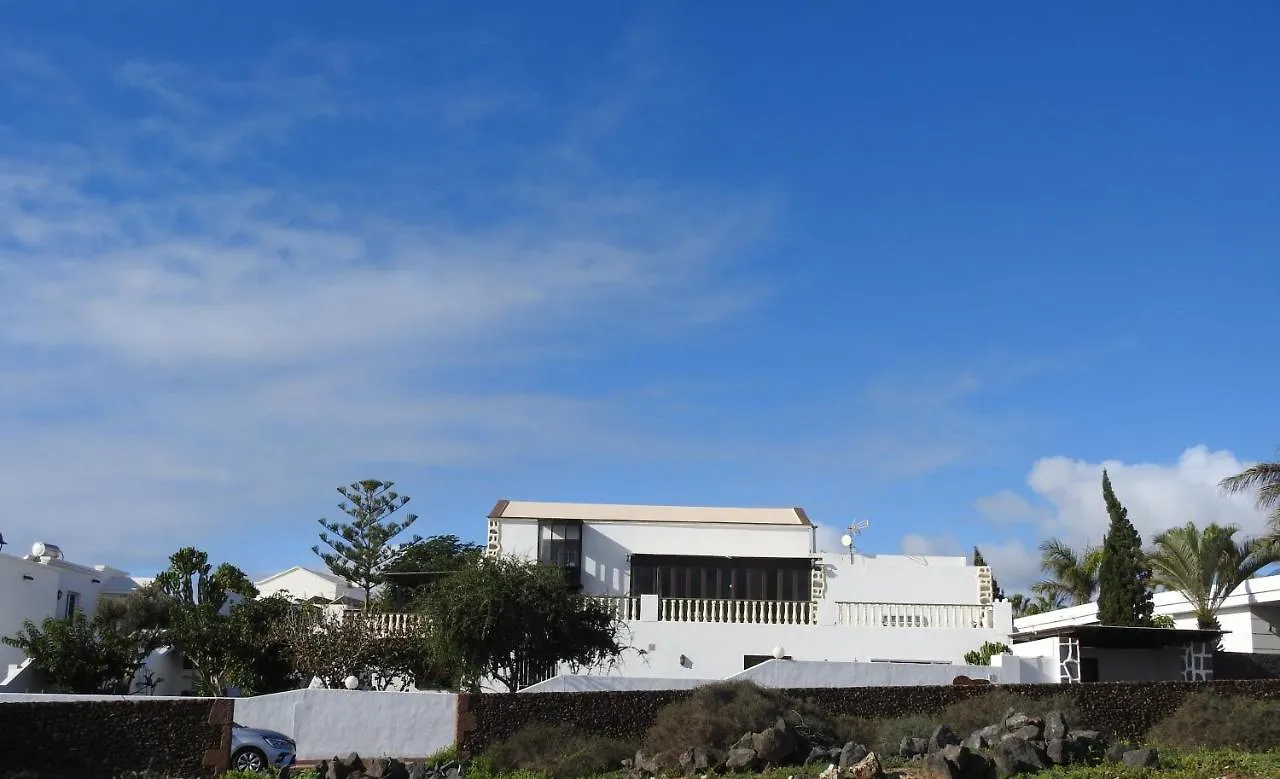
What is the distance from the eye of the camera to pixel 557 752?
19.9 m

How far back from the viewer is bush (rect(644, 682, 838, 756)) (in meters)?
19.5

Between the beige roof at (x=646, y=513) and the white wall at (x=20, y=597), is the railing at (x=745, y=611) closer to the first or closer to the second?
the beige roof at (x=646, y=513)

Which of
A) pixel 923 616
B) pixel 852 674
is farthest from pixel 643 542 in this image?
pixel 852 674

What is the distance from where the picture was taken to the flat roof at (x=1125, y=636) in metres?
28.9

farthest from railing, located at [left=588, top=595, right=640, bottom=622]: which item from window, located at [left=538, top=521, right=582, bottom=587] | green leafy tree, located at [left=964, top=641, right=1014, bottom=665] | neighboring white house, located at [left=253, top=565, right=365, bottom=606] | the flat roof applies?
neighboring white house, located at [left=253, top=565, right=365, bottom=606]

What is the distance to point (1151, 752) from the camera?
17.6 meters

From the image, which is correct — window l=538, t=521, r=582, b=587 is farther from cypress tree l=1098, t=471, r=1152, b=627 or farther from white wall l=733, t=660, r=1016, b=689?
cypress tree l=1098, t=471, r=1152, b=627

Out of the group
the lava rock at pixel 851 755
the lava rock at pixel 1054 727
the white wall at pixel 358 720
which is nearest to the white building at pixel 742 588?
the white wall at pixel 358 720

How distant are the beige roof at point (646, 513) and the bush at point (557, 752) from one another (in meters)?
16.4

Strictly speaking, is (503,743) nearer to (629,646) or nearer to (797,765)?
(797,765)

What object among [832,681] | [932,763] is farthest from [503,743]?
[832,681]

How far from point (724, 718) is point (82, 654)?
824 inches

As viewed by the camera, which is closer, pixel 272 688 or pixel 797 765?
pixel 797 765

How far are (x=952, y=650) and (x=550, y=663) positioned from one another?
11.1 metres
